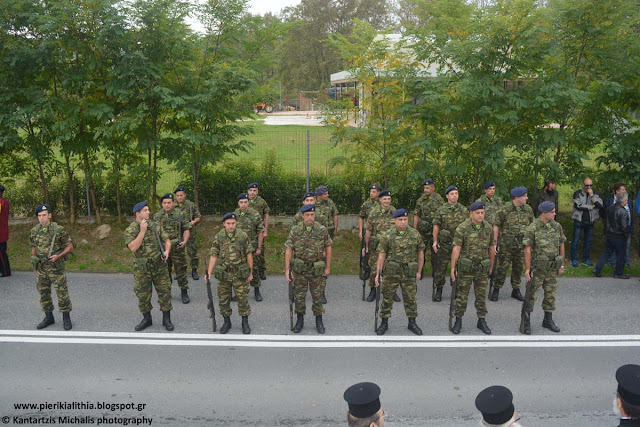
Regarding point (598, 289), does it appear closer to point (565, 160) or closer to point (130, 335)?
point (565, 160)

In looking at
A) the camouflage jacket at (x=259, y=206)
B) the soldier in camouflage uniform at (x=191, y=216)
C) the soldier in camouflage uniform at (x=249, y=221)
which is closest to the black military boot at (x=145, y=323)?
the soldier in camouflage uniform at (x=249, y=221)

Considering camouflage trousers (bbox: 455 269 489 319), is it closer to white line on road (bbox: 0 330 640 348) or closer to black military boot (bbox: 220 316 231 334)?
white line on road (bbox: 0 330 640 348)

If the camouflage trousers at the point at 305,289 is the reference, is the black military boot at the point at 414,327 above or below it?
below

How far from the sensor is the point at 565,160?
12078 millimetres

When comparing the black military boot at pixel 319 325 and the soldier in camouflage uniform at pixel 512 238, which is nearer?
the black military boot at pixel 319 325

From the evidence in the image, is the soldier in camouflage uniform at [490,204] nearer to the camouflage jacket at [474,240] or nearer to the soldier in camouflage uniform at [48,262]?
the camouflage jacket at [474,240]

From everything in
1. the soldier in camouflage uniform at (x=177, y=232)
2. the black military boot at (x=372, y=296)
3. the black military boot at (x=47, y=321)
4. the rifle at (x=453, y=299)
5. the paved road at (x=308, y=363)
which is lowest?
the paved road at (x=308, y=363)

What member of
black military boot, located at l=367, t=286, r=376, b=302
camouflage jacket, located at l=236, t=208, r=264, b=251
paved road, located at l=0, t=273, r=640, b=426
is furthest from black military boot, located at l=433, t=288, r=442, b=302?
camouflage jacket, located at l=236, t=208, r=264, b=251

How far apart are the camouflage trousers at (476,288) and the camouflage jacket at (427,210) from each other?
Answer: 2329mm

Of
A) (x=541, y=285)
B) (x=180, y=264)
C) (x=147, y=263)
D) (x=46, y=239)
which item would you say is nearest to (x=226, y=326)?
(x=147, y=263)

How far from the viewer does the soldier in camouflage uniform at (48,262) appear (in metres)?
→ 7.77

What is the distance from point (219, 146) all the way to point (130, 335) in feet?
16.9

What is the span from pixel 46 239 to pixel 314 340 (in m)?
4.22

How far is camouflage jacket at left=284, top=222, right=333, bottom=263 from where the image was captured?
7855 millimetres
